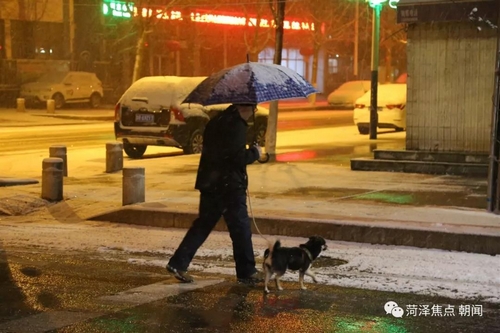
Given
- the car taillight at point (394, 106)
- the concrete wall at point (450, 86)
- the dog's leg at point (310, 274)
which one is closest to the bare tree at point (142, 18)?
the car taillight at point (394, 106)

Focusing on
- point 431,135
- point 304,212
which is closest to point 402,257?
point 304,212

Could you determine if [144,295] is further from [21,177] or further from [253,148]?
[21,177]

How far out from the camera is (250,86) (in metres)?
7.61

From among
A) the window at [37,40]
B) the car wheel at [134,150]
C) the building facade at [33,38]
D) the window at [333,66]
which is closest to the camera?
the car wheel at [134,150]

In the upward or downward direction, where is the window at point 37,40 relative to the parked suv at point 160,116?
upward

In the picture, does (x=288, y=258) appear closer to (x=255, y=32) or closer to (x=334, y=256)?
(x=334, y=256)

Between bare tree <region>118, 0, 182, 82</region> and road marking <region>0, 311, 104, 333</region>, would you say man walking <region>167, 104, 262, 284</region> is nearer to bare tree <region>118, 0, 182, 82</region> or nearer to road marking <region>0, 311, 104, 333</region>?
road marking <region>0, 311, 104, 333</region>

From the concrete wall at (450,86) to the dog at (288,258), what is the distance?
8.59 meters

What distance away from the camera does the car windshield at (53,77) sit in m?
41.6

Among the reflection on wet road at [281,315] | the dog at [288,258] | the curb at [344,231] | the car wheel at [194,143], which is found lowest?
the reflection on wet road at [281,315]

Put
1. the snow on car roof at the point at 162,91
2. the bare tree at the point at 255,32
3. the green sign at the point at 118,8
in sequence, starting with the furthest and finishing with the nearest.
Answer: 1. the bare tree at the point at 255,32
2. the green sign at the point at 118,8
3. the snow on car roof at the point at 162,91

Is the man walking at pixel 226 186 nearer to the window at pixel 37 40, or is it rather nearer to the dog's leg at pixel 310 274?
the dog's leg at pixel 310 274

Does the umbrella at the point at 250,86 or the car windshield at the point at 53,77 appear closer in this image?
the umbrella at the point at 250,86

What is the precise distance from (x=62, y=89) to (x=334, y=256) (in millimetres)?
34515
